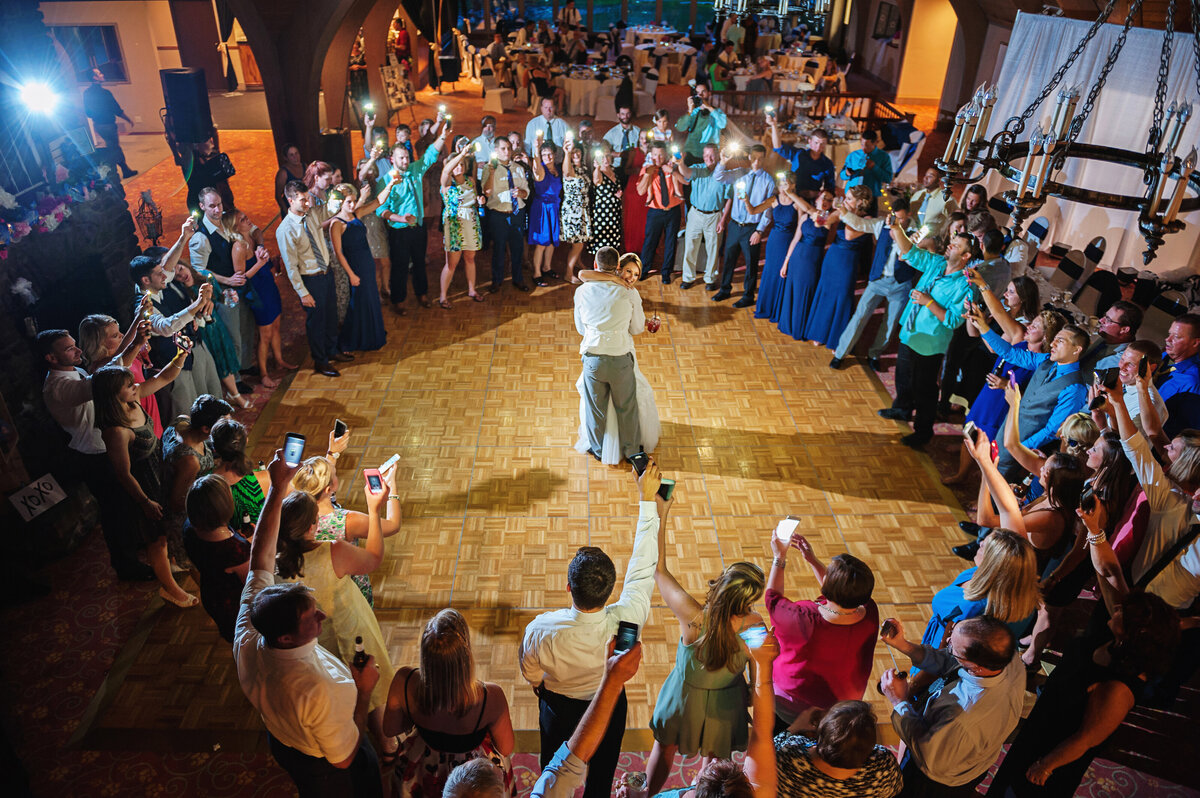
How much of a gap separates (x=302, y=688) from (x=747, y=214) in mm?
5789

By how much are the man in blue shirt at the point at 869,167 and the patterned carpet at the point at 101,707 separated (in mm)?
5464

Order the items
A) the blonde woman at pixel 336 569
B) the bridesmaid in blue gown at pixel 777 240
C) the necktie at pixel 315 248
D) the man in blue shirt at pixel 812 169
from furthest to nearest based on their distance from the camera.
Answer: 1. the man in blue shirt at pixel 812 169
2. the bridesmaid in blue gown at pixel 777 240
3. the necktie at pixel 315 248
4. the blonde woman at pixel 336 569

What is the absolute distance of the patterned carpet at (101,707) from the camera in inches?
123

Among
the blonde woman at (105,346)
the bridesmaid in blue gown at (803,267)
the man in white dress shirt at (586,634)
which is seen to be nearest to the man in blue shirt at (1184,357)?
the bridesmaid in blue gown at (803,267)

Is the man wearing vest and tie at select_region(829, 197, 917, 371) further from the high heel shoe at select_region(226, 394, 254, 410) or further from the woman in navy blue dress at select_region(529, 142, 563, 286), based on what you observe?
the high heel shoe at select_region(226, 394, 254, 410)

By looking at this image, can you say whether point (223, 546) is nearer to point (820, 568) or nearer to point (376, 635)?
point (376, 635)

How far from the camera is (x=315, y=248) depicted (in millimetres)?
5562

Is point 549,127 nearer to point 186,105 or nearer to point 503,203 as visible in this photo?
point 503,203

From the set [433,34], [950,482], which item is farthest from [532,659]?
[433,34]

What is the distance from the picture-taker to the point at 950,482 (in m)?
5.05

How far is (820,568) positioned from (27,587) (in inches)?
158

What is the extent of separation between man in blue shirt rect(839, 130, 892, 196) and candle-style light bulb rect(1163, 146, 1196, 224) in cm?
487

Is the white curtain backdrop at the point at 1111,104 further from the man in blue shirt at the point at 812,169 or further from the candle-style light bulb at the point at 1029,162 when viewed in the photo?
the candle-style light bulb at the point at 1029,162

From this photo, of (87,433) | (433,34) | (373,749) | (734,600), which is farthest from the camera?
(433,34)
